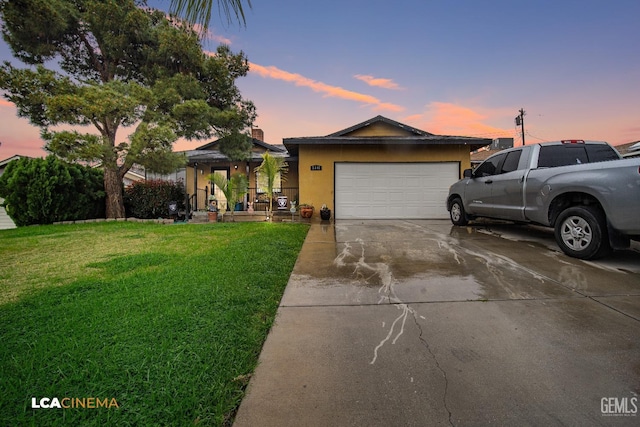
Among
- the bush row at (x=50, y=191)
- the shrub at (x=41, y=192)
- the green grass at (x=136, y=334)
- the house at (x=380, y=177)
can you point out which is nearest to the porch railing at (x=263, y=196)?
the house at (x=380, y=177)

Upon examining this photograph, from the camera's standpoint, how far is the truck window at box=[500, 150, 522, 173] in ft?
18.7

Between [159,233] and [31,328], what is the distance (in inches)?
221

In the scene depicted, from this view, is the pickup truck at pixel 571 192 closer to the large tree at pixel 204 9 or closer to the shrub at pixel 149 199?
the large tree at pixel 204 9

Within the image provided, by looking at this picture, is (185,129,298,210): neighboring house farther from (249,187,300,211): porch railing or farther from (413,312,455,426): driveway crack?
(413,312,455,426): driveway crack

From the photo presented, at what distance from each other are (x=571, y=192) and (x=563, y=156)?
1.08 m

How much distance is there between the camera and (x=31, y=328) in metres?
2.23

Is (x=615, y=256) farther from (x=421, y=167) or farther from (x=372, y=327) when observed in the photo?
(x=421, y=167)

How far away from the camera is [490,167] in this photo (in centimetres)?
645

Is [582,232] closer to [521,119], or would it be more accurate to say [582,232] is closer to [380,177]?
[380,177]

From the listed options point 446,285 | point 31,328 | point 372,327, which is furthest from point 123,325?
point 446,285

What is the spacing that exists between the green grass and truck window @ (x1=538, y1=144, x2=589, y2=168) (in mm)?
4903

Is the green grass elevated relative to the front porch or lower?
lower

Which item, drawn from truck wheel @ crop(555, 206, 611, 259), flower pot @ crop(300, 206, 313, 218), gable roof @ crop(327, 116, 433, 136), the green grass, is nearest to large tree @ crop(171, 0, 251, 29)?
the green grass

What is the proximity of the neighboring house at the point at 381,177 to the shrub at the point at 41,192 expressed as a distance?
7.95m
